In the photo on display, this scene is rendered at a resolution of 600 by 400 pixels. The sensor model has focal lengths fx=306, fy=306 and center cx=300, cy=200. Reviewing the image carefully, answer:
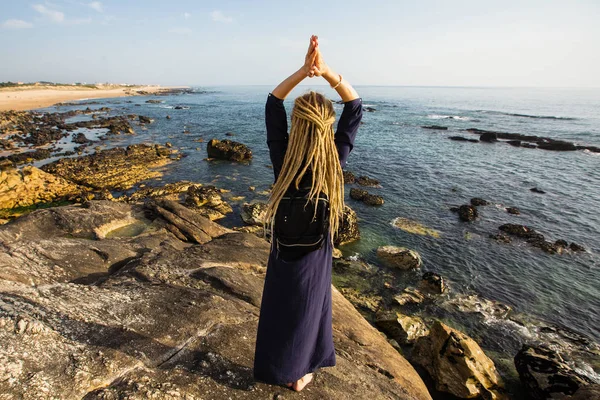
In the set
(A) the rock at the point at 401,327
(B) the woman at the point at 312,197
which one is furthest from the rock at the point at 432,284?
(B) the woman at the point at 312,197

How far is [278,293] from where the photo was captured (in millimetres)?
3256

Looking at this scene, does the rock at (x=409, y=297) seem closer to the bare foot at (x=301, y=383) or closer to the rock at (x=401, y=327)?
the rock at (x=401, y=327)

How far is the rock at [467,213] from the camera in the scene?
18.4 metres

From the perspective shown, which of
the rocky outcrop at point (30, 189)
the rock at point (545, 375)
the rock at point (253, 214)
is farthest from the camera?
the rocky outcrop at point (30, 189)

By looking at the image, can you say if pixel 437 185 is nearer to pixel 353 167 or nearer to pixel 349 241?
pixel 353 167

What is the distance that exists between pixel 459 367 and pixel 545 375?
2.11 m

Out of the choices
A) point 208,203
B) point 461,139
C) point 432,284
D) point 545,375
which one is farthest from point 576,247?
point 461,139

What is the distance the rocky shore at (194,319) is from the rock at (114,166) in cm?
535

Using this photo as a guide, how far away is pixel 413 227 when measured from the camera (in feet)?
56.9

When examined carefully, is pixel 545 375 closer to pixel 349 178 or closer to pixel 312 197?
pixel 312 197

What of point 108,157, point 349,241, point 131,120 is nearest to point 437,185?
point 349,241

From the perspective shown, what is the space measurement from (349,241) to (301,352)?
12344mm

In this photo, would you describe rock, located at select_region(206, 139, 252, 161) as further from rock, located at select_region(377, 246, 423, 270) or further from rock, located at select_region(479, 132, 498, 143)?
rock, located at select_region(479, 132, 498, 143)

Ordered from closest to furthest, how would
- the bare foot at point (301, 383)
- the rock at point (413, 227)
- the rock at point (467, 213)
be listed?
the bare foot at point (301, 383) < the rock at point (413, 227) < the rock at point (467, 213)
